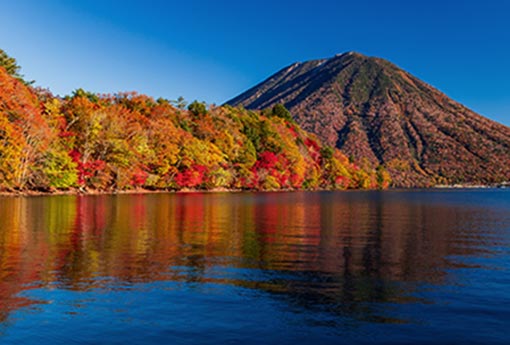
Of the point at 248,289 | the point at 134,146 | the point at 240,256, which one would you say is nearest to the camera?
the point at 248,289

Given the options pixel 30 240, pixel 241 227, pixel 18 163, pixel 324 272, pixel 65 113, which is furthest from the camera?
pixel 65 113

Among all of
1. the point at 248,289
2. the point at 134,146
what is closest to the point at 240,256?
the point at 248,289

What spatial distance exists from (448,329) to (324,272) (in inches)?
227

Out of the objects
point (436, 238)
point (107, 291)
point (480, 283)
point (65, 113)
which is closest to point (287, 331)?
point (107, 291)

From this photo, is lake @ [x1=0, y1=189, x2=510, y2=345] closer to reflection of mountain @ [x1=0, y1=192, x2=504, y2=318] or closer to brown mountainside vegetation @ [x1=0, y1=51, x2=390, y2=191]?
reflection of mountain @ [x1=0, y1=192, x2=504, y2=318]

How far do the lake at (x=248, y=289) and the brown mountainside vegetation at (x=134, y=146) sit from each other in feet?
132

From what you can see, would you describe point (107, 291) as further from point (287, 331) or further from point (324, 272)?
point (324, 272)

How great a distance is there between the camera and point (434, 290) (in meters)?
12.9

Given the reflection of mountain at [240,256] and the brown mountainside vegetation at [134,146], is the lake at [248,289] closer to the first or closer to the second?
the reflection of mountain at [240,256]

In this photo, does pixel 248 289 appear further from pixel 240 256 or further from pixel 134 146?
pixel 134 146

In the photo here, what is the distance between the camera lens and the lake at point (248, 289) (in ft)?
30.5

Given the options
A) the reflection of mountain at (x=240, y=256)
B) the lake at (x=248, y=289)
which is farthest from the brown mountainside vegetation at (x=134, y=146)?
the lake at (x=248, y=289)

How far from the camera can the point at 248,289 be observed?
1267 centimetres

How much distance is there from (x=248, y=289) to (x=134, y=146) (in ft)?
238
